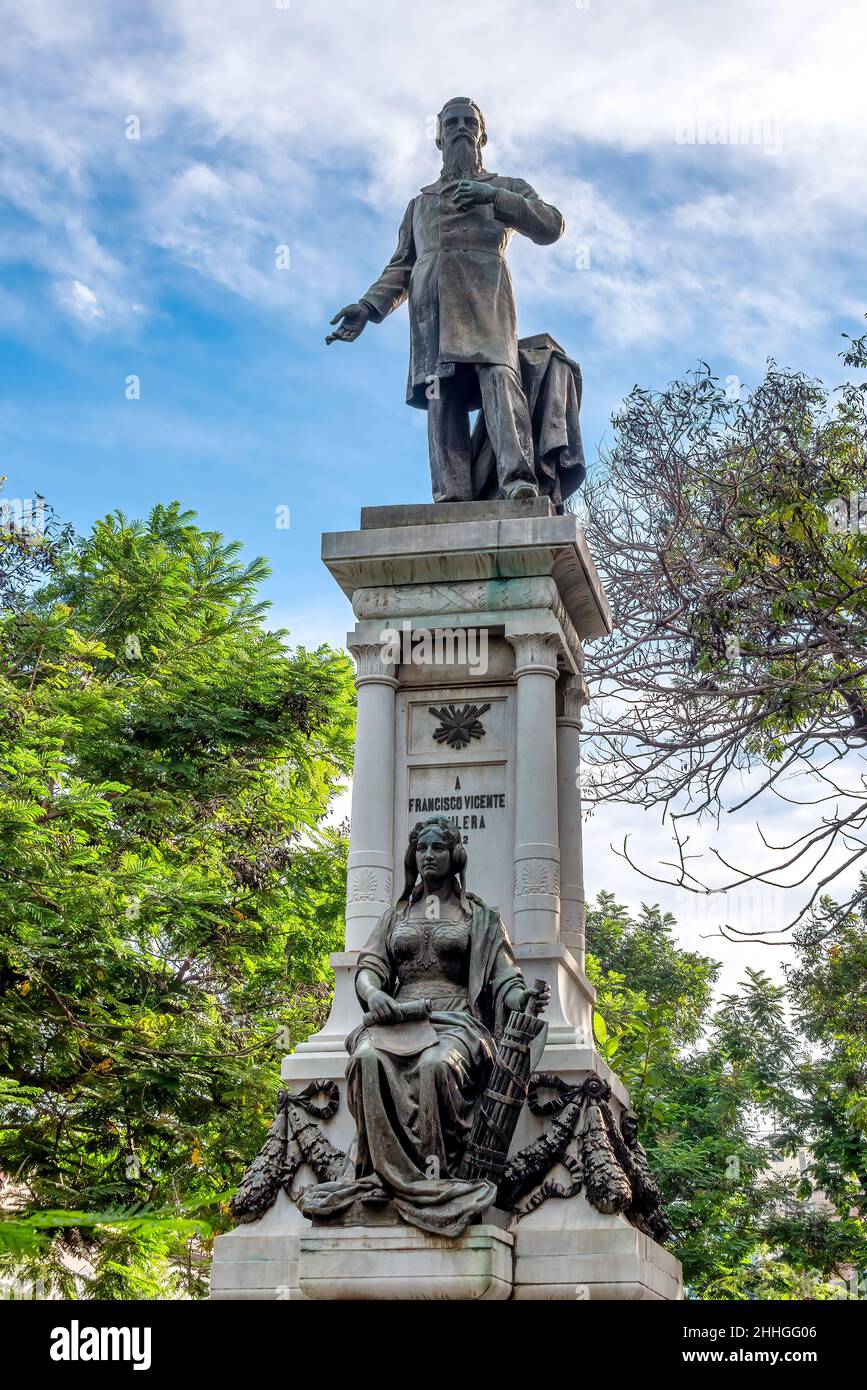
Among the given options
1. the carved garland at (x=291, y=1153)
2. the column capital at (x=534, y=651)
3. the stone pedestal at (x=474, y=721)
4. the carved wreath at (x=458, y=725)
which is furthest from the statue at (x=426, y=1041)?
the column capital at (x=534, y=651)

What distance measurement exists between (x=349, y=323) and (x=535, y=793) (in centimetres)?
449

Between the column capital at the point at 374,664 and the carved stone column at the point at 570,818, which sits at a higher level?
the column capital at the point at 374,664

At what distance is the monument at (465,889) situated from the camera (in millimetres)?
8195

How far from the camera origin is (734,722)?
1650 centimetres

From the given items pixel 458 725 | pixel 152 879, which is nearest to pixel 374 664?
pixel 458 725

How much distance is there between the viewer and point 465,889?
388 inches

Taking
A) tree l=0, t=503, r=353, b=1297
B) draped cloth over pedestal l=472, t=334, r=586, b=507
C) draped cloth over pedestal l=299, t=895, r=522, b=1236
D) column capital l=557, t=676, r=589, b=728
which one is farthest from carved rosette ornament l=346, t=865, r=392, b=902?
draped cloth over pedestal l=472, t=334, r=586, b=507

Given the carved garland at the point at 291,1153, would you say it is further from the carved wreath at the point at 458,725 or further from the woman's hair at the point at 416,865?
the carved wreath at the point at 458,725

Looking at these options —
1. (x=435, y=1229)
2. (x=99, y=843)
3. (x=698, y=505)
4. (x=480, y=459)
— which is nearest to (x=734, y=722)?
(x=698, y=505)

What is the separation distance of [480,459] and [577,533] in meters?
1.66

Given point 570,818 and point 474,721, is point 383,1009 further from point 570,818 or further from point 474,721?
point 570,818

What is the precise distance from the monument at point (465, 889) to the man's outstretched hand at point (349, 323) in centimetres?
3

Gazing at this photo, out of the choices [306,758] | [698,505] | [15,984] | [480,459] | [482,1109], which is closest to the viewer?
[482,1109]
